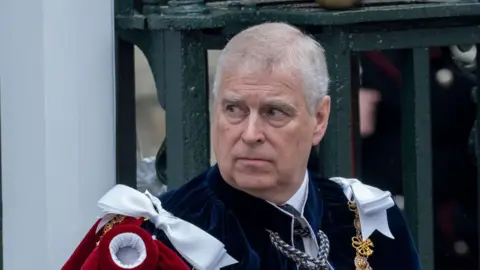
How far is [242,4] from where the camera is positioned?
3.94 m

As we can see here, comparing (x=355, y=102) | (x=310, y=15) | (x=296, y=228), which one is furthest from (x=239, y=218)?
(x=355, y=102)

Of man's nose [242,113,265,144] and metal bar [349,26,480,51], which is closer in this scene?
man's nose [242,113,265,144]

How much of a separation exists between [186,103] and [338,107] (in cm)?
44

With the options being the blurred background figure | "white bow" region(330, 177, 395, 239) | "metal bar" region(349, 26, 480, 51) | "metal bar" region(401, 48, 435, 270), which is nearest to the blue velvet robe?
"white bow" region(330, 177, 395, 239)

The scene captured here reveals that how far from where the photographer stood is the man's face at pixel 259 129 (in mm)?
2838

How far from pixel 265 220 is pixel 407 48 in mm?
1164

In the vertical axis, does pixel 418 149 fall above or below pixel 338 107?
below

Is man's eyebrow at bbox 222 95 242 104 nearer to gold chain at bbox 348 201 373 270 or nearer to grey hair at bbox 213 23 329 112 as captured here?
grey hair at bbox 213 23 329 112

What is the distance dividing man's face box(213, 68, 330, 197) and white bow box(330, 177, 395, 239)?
0.32 metres

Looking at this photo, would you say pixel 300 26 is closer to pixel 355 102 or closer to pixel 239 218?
pixel 355 102

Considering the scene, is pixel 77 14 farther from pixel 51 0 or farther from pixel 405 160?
pixel 405 160

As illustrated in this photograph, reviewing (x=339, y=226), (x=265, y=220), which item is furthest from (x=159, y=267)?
(x=339, y=226)

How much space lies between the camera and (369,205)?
125 inches

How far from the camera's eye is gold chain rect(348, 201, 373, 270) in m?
3.10
